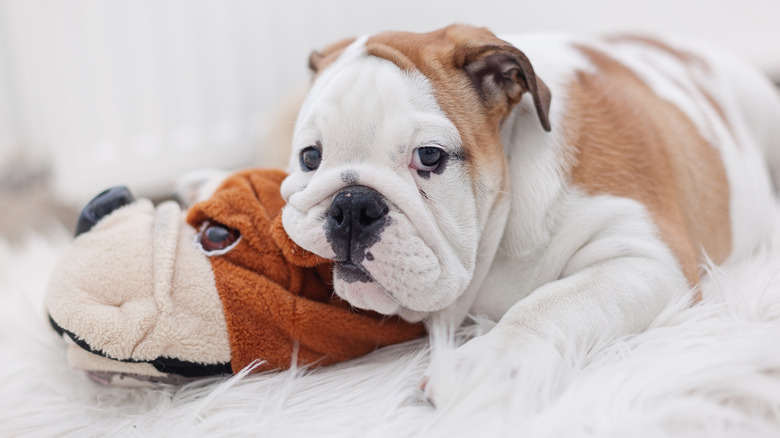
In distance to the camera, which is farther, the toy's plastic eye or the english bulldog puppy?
the toy's plastic eye

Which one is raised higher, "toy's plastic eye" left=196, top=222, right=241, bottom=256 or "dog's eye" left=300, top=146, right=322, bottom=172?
"dog's eye" left=300, top=146, right=322, bottom=172

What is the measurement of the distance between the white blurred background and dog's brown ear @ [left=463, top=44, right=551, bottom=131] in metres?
1.04

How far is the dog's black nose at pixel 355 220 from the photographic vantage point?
0.97 meters

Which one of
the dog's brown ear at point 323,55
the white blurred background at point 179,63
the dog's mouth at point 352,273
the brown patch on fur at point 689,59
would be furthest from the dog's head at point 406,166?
the white blurred background at point 179,63

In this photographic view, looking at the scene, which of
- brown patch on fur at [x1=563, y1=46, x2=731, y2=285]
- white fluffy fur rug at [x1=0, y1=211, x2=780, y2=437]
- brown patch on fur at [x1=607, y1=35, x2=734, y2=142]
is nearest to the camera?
white fluffy fur rug at [x1=0, y1=211, x2=780, y2=437]

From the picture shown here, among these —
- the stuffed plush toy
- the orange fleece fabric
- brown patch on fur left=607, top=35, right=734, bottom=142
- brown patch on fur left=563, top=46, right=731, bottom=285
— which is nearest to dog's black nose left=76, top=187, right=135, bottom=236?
the stuffed plush toy

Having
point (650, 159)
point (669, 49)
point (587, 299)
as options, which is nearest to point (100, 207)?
point (587, 299)

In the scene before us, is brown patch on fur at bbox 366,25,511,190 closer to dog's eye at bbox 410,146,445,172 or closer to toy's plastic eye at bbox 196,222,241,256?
dog's eye at bbox 410,146,445,172

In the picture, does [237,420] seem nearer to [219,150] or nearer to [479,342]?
[479,342]

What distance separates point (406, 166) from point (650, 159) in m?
0.52

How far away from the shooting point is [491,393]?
875mm

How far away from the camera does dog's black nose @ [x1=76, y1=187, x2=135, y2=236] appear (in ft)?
3.73

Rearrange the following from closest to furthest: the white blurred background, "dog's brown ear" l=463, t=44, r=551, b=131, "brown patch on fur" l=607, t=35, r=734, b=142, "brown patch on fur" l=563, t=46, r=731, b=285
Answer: "dog's brown ear" l=463, t=44, r=551, b=131, "brown patch on fur" l=563, t=46, r=731, b=285, "brown patch on fur" l=607, t=35, r=734, b=142, the white blurred background

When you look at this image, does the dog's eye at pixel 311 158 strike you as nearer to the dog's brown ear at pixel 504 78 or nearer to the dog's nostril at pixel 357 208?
the dog's nostril at pixel 357 208
